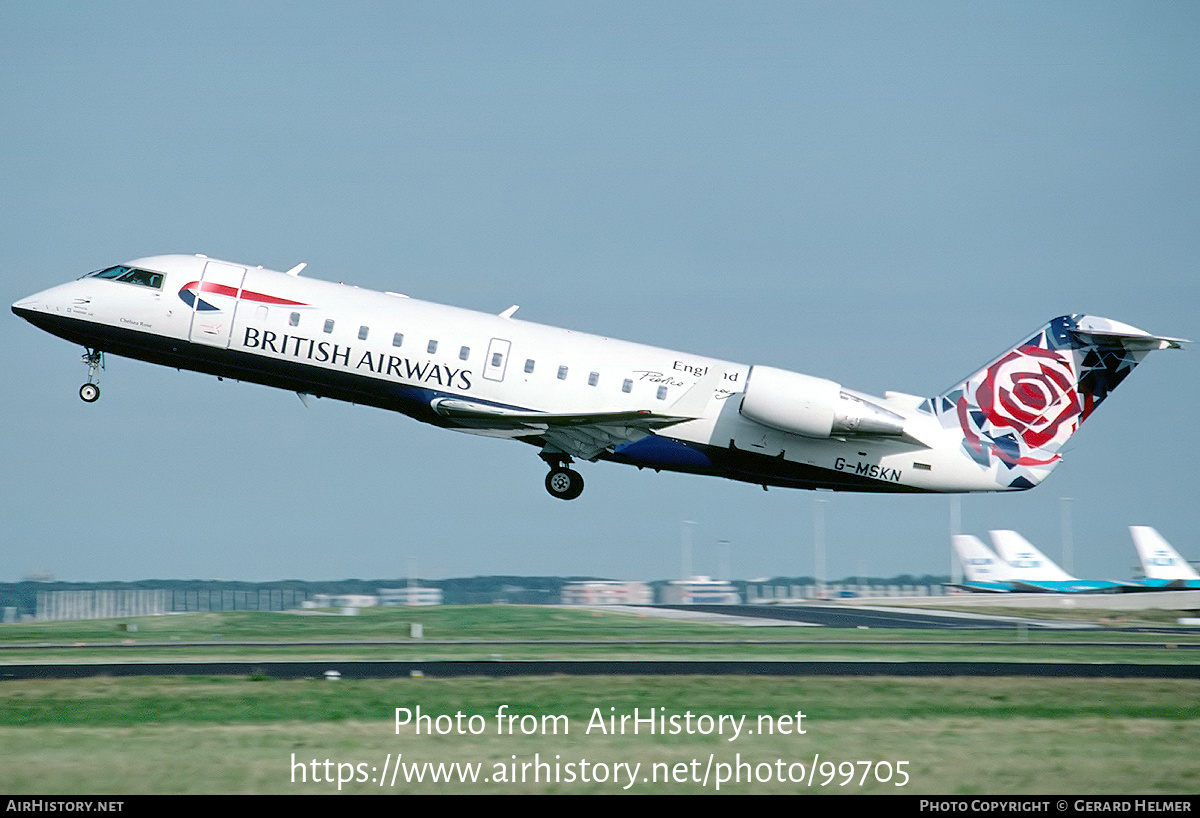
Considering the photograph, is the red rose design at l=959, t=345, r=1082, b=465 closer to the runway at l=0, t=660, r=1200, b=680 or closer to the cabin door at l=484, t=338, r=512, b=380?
the runway at l=0, t=660, r=1200, b=680

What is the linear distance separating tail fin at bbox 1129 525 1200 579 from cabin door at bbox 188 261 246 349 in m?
48.3

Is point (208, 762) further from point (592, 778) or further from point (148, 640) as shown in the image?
point (148, 640)

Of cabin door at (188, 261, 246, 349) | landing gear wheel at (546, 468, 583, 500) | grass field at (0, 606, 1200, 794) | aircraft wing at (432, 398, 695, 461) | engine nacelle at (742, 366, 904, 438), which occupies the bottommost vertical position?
grass field at (0, 606, 1200, 794)

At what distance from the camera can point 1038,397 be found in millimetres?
31828

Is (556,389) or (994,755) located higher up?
(556,389)

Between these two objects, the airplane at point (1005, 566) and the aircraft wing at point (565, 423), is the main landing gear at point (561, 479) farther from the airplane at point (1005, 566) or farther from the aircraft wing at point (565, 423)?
the airplane at point (1005, 566)

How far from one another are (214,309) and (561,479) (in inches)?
338

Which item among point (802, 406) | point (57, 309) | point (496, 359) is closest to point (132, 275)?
point (57, 309)

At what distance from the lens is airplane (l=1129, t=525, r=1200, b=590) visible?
63.1m

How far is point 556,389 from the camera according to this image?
29672 mm

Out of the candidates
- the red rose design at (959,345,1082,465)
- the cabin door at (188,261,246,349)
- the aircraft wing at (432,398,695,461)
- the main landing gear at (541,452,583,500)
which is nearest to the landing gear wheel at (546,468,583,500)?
the main landing gear at (541,452,583,500)

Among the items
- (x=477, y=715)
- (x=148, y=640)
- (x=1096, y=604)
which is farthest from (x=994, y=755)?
(x=1096, y=604)

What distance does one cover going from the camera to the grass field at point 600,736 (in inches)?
625
